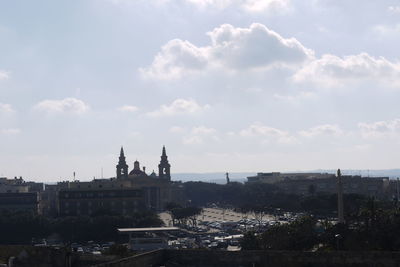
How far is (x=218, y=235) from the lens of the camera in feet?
295

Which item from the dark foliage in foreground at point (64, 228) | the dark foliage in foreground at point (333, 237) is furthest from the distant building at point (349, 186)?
the dark foliage in foreground at point (333, 237)

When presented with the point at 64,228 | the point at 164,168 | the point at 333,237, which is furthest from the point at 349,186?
the point at 333,237

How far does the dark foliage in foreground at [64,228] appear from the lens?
87.0 metres

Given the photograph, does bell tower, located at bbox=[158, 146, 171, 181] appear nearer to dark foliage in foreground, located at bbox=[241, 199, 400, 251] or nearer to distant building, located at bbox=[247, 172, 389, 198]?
distant building, located at bbox=[247, 172, 389, 198]

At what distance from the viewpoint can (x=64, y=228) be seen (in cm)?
8962

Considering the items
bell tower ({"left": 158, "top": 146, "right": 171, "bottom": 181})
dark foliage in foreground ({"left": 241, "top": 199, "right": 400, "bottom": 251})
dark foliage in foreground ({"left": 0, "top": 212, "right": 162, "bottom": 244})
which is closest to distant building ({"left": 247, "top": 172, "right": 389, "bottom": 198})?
bell tower ({"left": 158, "top": 146, "right": 171, "bottom": 181})

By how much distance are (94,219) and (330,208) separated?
3587 cm

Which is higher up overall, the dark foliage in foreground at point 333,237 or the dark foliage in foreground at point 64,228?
the dark foliage in foreground at point 333,237

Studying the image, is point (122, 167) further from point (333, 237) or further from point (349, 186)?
point (333, 237)

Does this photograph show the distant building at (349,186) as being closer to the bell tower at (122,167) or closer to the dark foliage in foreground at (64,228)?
the bell tower at (122,167)

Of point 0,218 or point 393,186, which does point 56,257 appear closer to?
point 0,218

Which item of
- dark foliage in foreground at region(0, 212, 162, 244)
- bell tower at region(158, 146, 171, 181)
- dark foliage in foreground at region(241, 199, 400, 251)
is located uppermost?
bell tower at region(158, 146, 171, 181)

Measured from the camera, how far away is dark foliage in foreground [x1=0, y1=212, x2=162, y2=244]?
8700cm

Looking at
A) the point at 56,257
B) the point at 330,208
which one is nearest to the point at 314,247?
the point at 56,257
